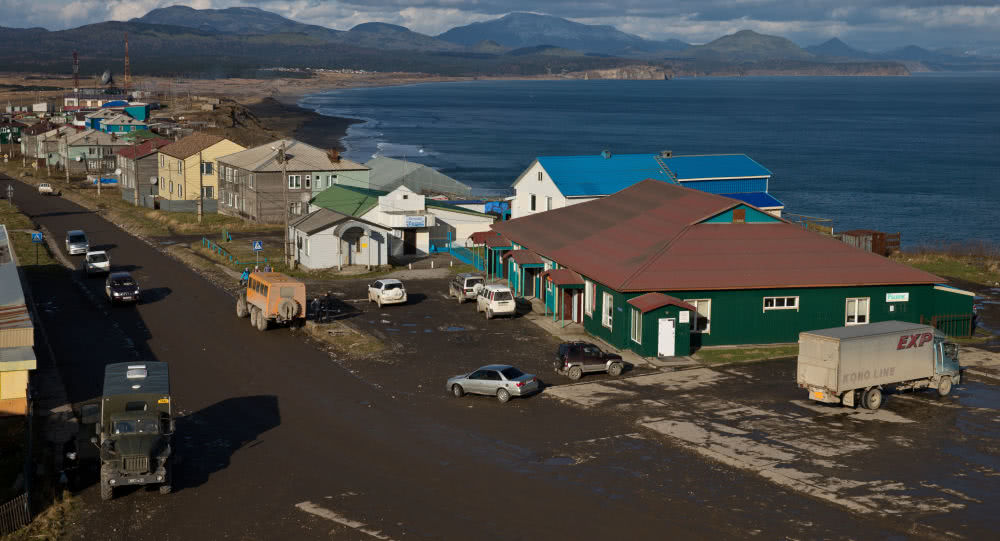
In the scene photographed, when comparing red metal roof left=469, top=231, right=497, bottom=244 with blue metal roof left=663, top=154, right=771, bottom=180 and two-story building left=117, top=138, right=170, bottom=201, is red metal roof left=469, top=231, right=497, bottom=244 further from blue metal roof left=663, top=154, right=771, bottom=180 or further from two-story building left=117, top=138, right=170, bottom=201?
two-story building left=117, top=138, right=170, bottom=201

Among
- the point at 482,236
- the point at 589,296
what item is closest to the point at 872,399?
the point at 589,296

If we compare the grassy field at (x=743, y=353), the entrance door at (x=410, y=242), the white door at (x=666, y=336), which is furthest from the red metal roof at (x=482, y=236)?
the grassy field at (x=743, y=353)

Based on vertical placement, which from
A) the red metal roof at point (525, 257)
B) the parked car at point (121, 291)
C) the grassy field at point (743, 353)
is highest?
Result: the red metal roof at point (525, 257)

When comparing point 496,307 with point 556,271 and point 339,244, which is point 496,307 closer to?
point 556,271

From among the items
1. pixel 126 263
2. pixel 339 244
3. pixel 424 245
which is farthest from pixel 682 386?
pixel 126 263

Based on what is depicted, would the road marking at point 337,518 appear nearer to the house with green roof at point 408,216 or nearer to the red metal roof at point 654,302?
the red metal roof at point 654,302
